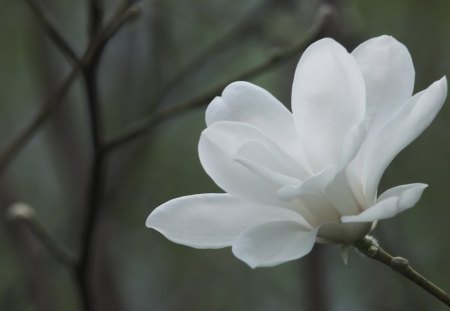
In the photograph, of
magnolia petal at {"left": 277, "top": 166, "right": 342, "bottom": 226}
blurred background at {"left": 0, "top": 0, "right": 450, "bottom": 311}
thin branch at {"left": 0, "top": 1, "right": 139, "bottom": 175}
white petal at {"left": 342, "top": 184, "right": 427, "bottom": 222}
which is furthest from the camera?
blurred background at {"left": 0, "top": 0, "right": 450, "bottom": 311}

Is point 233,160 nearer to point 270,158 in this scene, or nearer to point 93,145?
point 270,158

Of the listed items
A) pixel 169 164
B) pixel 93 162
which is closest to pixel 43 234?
pixel 93 162

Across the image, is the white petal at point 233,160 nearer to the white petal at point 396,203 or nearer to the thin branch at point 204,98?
the white petal at point 396,203

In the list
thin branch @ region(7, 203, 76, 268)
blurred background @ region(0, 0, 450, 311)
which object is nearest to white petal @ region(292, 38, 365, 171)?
thin branch @ region(7, 203, 76, 268)

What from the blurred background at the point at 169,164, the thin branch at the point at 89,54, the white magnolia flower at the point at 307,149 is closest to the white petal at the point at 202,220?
the white magnolia flower at the point at 307,149

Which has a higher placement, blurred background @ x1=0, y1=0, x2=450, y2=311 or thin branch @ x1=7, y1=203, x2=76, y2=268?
thin branch @ x1=7, y1=203, x2=76, y2=268

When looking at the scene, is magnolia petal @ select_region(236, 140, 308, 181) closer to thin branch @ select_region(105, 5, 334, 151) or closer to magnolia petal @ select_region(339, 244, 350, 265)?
magnolia petal @ select_region(339, 244, 350, 265)

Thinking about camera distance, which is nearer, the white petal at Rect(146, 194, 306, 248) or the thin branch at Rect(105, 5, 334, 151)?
the white petal at Rect(146, 194, 306, 248)

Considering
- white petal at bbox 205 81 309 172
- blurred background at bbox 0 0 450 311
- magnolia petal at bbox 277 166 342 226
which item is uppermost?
white petal at bbox 205 81 309 172
